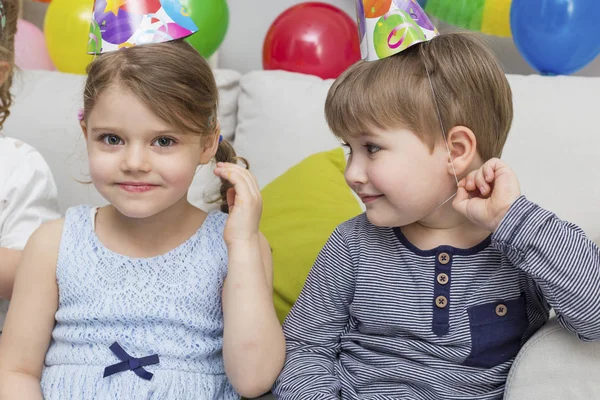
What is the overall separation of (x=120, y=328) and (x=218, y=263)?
0.18 meters

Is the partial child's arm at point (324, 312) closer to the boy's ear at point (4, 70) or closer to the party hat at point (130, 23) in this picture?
the party hat at point (130, 23)

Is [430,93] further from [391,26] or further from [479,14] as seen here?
[479,14]

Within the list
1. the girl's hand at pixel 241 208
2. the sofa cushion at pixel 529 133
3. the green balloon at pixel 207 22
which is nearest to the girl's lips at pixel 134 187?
the girl's hand at pixel 241 208

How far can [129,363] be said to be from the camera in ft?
3.68

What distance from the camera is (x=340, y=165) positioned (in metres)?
1.64

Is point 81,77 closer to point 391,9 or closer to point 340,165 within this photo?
point 340,165

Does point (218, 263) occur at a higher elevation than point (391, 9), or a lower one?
lower

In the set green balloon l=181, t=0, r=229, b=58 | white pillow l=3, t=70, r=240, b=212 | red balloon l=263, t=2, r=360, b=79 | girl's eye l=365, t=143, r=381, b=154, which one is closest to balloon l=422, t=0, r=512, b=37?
red balloon l=263, t=2, r=360, b=79

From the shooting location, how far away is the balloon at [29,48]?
7.82 ft

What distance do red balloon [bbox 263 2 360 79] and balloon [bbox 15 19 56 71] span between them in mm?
773

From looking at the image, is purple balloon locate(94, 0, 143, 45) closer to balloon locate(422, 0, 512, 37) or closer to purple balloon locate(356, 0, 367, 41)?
purple balloon locate(356, 0, 367, 41)

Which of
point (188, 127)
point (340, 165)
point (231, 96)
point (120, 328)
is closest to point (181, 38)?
point (188, 127)

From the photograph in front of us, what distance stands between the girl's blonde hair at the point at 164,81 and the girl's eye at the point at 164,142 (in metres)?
0.03

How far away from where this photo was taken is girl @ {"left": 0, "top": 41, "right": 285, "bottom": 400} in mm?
1081
